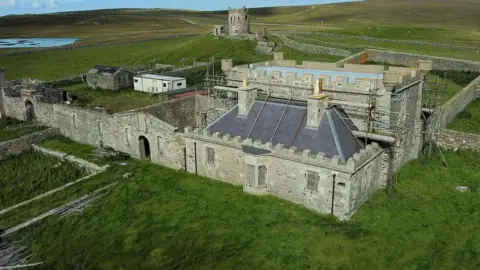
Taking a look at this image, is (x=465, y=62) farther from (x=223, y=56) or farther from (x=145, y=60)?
(x=145, y=60)

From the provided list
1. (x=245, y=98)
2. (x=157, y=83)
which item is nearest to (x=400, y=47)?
(x=157, y=83)

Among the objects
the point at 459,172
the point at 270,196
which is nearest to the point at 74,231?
the point at 270,196

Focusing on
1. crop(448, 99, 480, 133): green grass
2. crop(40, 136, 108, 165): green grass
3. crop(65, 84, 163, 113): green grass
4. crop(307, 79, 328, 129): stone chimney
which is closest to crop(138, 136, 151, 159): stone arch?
crop(40, 136, 108, 165): green grass

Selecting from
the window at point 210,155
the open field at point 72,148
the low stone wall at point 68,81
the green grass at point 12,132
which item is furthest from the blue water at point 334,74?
the low stone wall at point 68,81

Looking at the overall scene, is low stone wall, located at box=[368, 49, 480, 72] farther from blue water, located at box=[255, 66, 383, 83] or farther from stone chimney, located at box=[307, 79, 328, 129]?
stone chimney, located at box=[307, 79, 328, 129]

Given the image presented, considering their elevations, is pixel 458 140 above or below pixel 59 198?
above

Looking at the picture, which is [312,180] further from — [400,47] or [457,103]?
[400,47]
